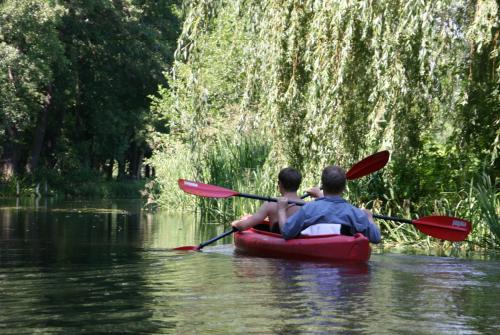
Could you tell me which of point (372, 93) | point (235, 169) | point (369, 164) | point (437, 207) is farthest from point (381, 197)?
point (235, 169)

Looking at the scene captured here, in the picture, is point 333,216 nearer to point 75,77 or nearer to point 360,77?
point 360,77

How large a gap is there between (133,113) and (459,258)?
35040mm

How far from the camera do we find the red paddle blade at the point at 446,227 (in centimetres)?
973

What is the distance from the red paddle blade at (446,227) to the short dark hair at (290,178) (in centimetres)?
133

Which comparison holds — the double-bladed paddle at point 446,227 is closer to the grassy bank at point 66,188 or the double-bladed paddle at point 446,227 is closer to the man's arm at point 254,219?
the man's arm at point 254,219

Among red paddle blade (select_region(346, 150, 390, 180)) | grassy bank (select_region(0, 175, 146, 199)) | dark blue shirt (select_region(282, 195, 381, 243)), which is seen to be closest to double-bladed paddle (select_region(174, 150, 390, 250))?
red paddle blade (select_region(346, 150, 390, 180))

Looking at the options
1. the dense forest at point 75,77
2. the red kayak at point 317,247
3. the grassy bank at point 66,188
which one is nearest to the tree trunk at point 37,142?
the dense forest at point 75,77

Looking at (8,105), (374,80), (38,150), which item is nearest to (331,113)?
(374,80)

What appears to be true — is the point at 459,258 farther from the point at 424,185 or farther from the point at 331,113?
the point at 424,185

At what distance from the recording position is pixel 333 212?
28.0ft

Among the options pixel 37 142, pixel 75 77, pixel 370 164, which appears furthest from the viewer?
pixel 37 142

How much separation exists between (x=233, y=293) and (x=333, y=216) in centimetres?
221

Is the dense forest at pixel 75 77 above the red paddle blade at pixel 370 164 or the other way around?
above

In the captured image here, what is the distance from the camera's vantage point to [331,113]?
10398 millimetres
